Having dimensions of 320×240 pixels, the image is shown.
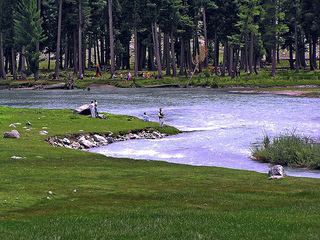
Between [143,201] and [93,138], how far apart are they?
2205 cm

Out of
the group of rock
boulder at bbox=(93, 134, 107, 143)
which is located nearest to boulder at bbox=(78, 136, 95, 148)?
the group of rock

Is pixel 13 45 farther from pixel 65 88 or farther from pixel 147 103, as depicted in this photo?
pixel 147 103

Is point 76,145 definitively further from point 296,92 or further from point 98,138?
point 296,92

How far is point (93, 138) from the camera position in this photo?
1475 inches

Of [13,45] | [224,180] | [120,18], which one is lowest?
[224,180]

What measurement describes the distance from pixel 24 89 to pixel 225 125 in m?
75.8

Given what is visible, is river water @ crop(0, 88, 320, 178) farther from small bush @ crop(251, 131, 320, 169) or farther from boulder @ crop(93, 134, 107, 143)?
boulder @ crop(93, 134, 107, 143)

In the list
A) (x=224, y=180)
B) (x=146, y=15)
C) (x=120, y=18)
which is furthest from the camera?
(x=120, y=18)

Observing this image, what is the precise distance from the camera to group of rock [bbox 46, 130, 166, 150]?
35.0 m

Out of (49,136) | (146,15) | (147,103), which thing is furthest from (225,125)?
(146,15)

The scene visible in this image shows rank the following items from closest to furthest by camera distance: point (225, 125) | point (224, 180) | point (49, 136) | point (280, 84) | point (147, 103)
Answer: point (224, 180)
point (49, 136)
point (225, 125)
point (147, 103)
point (280, 84)

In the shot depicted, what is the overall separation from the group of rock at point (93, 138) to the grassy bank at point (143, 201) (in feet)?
27.9

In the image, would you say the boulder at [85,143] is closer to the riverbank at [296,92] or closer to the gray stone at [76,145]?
the gray stone at [76,145]

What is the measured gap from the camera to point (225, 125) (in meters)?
46.7
